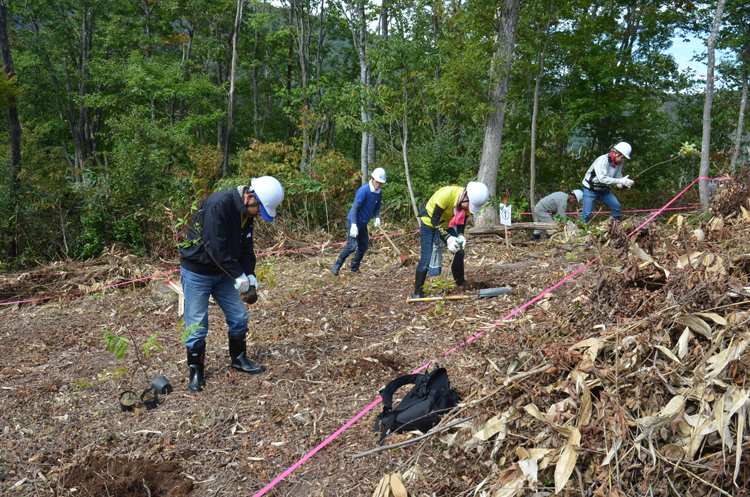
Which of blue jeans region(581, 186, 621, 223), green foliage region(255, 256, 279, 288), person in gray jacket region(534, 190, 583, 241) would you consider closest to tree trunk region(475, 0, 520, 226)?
person in gray jacket region(534, 190, 583, 241)

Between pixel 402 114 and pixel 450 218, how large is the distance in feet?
18.9

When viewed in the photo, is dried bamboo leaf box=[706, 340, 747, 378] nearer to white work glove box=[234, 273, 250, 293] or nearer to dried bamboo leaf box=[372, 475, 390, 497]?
dried bamboo leaf box=[372, 475, 390, 497]

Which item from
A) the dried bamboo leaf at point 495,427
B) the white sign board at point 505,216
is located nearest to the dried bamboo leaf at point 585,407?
the dried bamboo leaf at point 495,427

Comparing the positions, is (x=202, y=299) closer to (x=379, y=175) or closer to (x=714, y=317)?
(x=714, y=317)

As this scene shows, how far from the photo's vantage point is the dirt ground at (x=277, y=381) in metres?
2.89

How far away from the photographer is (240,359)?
4.39 metres

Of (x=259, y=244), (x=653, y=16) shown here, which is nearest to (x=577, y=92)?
(x=653, y=16)

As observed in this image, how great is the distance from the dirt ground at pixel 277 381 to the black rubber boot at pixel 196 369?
0.26ft

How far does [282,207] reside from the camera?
419 inches

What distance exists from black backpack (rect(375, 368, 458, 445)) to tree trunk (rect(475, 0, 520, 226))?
6.38 meters

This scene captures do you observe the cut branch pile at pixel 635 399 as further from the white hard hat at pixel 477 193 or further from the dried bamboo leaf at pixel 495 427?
the white hard hat at pixel 477 193

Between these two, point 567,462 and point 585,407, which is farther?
point 585,407

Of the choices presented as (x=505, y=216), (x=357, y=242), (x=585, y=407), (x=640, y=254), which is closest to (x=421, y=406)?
(x=585, y=407)

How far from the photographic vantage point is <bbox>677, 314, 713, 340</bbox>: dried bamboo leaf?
2.43m
